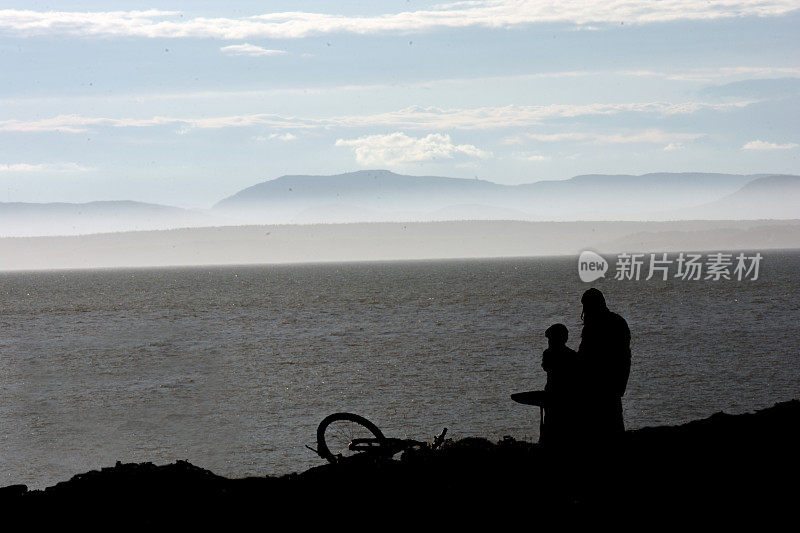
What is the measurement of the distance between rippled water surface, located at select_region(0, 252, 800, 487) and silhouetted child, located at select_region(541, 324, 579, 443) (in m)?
16.0

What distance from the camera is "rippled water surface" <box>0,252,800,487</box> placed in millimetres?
30203

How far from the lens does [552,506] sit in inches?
375

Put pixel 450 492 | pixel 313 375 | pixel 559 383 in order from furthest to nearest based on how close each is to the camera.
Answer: pixel 313 375 < pixel 450 492 < pixel 559 383

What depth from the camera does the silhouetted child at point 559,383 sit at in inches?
377

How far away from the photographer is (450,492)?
33.6 ft

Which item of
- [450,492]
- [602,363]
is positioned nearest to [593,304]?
[602,363]

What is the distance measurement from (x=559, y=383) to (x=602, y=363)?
1.90 ft

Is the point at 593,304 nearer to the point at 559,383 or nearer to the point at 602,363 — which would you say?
the point at 602,363

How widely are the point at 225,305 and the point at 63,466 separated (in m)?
88.1

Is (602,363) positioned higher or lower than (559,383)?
higher

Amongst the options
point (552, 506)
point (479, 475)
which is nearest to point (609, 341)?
point (552, 506)

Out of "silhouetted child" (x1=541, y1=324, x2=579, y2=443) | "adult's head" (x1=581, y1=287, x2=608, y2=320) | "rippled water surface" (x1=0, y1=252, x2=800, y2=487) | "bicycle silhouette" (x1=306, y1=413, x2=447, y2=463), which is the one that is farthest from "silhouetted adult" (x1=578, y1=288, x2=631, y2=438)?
"rippled water surface" (x1=0, y1=252, x2=800, y2=487)

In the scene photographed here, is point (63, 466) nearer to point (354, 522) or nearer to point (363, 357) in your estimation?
point (354, 522)

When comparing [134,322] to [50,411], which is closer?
[50,411]
